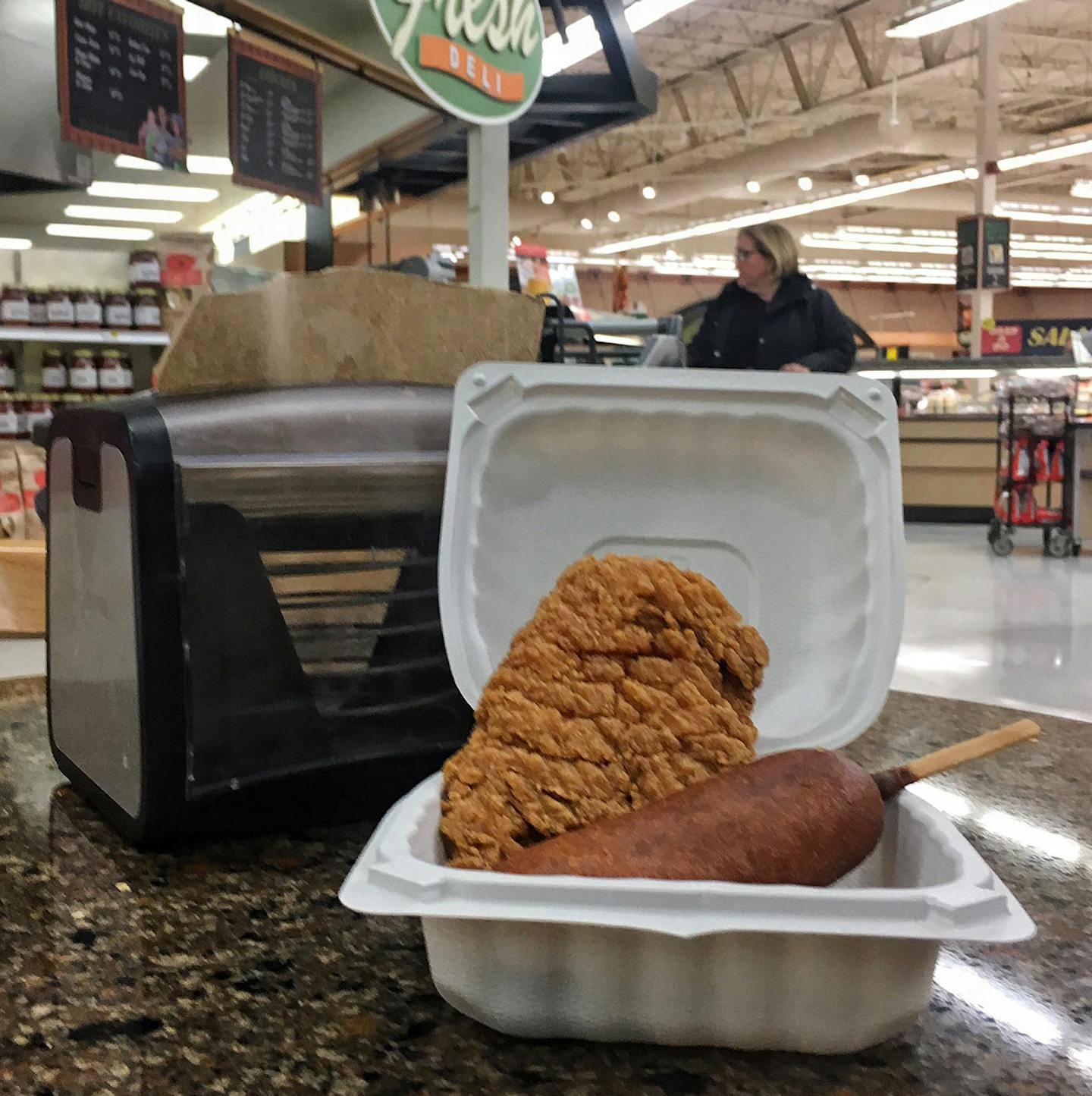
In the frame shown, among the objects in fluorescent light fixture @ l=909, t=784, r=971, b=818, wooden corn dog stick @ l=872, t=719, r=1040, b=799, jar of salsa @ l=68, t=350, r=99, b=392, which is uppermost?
jar of salsa @ l=68, t=350, r=99, b=392

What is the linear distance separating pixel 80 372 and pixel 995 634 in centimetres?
365

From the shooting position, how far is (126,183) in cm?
614

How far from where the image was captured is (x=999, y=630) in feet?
12.8

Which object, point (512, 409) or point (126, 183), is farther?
point (126, 183)

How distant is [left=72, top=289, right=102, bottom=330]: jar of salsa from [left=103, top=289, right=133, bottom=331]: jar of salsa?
0.10 feet

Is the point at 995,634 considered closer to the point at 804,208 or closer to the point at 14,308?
the point at 14,308

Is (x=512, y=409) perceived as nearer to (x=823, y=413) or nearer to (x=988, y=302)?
(x=823, y=413)

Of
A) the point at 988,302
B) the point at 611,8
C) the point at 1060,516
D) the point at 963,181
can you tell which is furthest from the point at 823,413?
the point at 963,181

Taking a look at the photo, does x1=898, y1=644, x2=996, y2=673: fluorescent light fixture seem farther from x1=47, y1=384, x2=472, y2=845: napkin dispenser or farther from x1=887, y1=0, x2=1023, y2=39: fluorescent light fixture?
x1=887, y1=0, x2=1023, y2=39: fluorescent light fixture

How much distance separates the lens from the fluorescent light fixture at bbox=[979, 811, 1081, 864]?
77 centimetres

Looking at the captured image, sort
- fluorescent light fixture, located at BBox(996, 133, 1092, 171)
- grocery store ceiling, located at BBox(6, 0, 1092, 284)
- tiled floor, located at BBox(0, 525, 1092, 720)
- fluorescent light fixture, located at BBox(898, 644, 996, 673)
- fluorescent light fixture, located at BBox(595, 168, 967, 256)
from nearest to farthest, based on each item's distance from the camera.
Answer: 1. tiled floor, located at BBox(0, 525, 1092, 720)
2. fluorescent light fixture, located at BBox(898, 644, 996, 673)
3. grocery store ceiling, located at BBox(6, 0, 1092, 284)
4. fluorescent light fixture, located at BBox(996, 133, 1092, 171)
5. fluorescent light fixture, located at BBox(595, 168, 967, 256)

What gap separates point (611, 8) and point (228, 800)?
2957mm

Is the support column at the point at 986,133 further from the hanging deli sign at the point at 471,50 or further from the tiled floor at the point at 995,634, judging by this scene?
the hanging deli sign at the point at 471,50

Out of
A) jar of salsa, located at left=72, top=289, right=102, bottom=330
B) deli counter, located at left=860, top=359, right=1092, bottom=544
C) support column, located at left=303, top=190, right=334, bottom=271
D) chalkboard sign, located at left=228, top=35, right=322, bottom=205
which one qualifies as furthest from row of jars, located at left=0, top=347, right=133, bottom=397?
deli counter, located at left=860, top=359, right=1092, bottom=544
